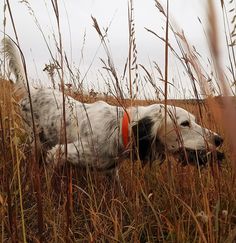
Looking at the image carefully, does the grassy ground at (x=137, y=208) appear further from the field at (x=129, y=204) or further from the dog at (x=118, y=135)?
the dog at (x=118, y=135)

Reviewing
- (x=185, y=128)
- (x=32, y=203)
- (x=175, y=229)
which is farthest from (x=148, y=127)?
(x=175, y=229)

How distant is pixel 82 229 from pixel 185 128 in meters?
1.61

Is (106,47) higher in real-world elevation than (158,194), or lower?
higher

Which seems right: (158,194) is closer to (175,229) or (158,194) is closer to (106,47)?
(175,229)

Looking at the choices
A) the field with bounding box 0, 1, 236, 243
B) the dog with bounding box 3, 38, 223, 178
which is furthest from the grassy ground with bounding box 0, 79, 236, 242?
the dog with bounding box 3, 38, 223, 178

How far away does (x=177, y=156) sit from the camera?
2678 mm

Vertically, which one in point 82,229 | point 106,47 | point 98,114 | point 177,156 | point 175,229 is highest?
point 106,47

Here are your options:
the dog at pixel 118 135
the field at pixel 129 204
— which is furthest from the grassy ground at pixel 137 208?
the dog at pixel 118 135

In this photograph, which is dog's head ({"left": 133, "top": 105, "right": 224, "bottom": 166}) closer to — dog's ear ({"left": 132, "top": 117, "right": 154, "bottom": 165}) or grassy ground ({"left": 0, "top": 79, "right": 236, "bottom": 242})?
dog's ear ({"left": 132, "top": 117, "right": 154, "bottom": 165})

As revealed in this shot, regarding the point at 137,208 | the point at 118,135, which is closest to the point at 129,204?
the point at 137,208

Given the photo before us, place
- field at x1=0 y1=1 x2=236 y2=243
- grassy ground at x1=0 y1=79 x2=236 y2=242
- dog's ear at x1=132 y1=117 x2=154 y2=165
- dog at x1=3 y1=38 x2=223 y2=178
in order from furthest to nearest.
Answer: dog's ear at x1=132 y1=117 x2=154 y2=165 → dog at x1=3 y1=38 x2=223 y2=178 → grassy ground at x1=0 y1=79 x2=236 y2=242 → field at x1=0 y1=1 x2=236 y2=243

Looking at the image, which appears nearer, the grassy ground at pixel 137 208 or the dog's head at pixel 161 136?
the grassy ground at pixel 137 208

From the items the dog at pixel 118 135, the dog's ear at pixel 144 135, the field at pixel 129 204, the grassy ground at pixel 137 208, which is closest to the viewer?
the field at pixel 129 204

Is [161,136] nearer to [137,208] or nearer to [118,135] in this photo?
[118,135]
